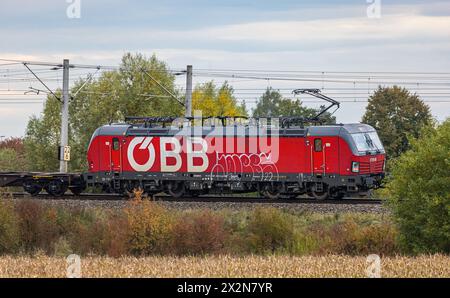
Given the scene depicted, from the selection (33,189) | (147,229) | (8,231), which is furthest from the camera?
(33,189)

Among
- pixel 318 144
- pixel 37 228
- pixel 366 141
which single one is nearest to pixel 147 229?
pixel 37 228

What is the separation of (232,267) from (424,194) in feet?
44.9

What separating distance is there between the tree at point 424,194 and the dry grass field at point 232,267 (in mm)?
7660

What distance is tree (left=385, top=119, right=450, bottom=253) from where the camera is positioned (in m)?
36.2

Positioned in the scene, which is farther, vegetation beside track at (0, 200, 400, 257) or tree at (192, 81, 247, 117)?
tree at (192, 81, 247, 117)

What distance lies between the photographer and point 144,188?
4831 centimetres

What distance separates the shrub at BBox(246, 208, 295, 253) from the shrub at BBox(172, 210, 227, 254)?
4.46 feet

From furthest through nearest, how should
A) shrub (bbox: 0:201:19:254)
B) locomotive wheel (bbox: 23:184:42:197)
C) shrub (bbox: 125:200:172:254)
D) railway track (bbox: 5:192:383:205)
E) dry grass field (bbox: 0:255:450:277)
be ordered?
locomotive wheel (bbox: 23:184:42:197)
railway track (bbox: 5:192:383:205)
shrub (bbox: 0:201:19:254)
shrub (bbox: 125:200:172:254)
dry grass field (bbox: 0:255:450:277)

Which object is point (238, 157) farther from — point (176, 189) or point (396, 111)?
point (396, 111)

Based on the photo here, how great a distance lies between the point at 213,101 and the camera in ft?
286

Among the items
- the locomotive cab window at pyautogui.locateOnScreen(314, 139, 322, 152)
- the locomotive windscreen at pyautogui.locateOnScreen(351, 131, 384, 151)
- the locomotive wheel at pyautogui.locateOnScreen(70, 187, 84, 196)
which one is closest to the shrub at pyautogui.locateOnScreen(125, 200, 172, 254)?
the locomotive cab window at pyautogui.locateOnScreen(314, 139, 322, 152)

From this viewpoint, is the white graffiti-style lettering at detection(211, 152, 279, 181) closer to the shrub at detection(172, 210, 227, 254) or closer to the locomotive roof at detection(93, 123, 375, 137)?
the locomotive roof at detection(93, 123, 375, 137)

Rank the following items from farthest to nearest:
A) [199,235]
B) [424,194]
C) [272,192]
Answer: [272,192], [199,235], [424,194]
